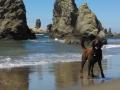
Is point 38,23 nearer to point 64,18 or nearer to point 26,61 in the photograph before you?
point 64,18

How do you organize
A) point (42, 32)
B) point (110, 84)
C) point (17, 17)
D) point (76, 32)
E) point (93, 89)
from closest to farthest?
1. point (93, 89)
2. point (110, 84)
3. point (76, 32)
4. point (17, 17)
5. point (42, 32)

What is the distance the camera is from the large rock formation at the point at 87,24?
155 feet

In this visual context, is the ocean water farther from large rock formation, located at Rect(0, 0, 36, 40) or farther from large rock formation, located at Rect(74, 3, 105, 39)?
large rock formation, located at Rect(0, 0, 36, 40)

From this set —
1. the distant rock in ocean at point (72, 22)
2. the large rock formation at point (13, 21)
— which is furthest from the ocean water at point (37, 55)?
the large rock formation at point (13, 21)

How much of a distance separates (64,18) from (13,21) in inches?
1175

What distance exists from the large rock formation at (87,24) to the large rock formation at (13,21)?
15.5 meters

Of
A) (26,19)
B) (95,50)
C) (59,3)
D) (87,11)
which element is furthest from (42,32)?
(95,50)

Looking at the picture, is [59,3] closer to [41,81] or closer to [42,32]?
[42,32]

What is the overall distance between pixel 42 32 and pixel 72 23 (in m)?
52.5

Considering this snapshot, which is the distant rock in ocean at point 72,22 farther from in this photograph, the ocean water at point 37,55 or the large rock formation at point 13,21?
the ocean water at point 37,55

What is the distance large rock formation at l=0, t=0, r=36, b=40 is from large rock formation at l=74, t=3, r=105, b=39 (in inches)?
609

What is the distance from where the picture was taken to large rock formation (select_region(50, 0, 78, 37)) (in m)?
86.0

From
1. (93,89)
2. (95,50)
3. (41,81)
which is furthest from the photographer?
(95,50)

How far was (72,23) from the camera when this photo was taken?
8862 cm
